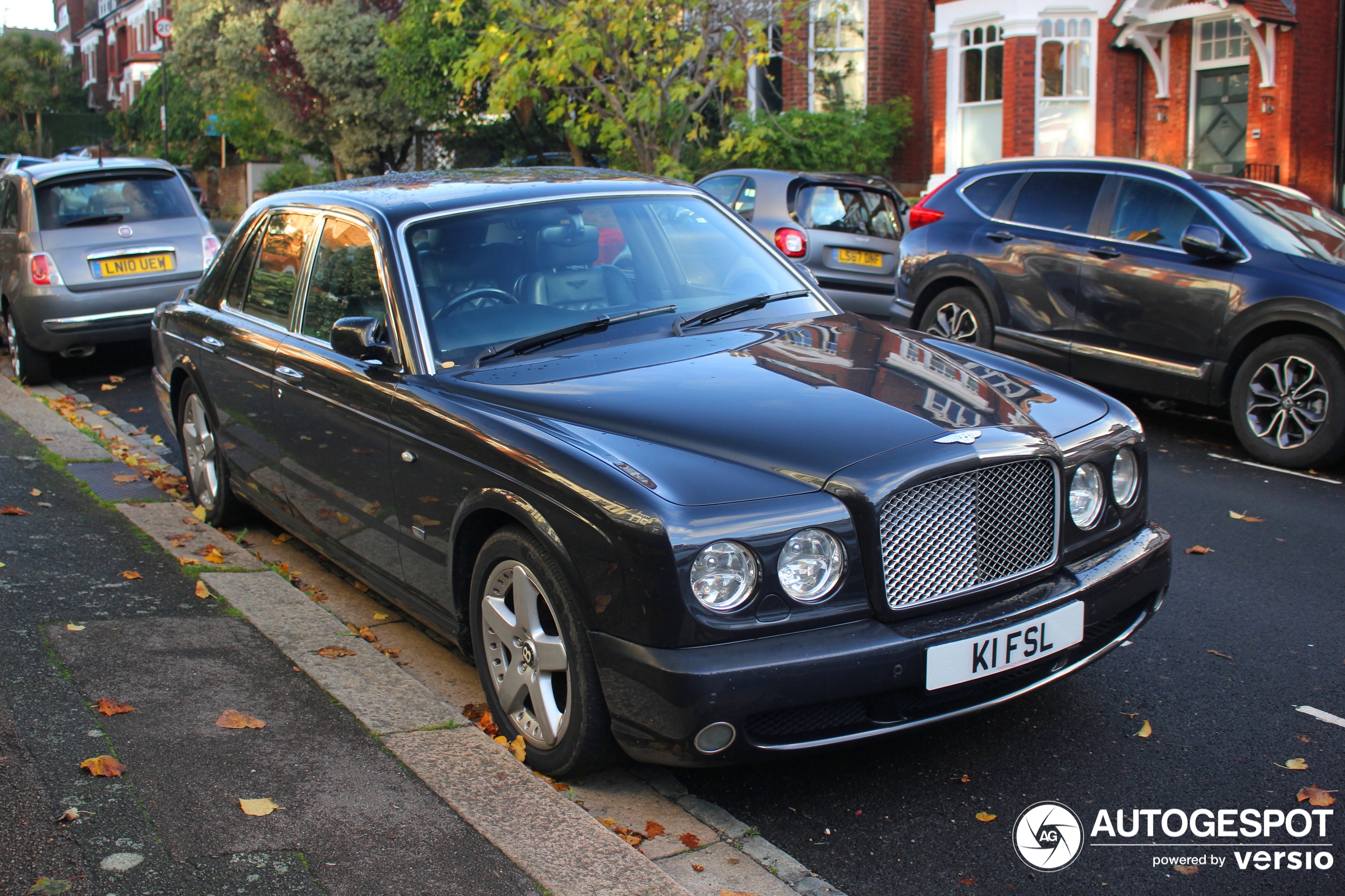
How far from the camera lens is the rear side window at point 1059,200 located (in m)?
8.97

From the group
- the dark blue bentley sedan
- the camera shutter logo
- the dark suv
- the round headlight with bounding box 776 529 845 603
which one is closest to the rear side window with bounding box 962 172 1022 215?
the dark suv

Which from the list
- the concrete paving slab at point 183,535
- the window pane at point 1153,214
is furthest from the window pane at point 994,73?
the concrete paving slab at point 183,535

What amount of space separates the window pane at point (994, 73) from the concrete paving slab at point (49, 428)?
55.3 feet

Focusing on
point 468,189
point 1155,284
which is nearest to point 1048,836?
point 468,189

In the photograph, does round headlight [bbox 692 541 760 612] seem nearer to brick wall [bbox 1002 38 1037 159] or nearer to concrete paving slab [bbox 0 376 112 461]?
concrete paving slab [bbox 0 376 112 461]

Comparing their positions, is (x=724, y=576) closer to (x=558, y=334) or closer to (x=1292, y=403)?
(x=558, y=334)

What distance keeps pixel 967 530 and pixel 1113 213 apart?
6031mm

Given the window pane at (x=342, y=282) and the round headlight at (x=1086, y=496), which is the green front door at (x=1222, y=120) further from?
the window pane at (x=342, y=282)

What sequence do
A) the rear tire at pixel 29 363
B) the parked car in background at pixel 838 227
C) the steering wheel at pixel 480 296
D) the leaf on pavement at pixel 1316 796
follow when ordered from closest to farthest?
the leaf on pavement at pixel 1316 796, the steering wheel at pixel 480 296, the rear tire at pixel 29 363, the parked car in background at pixel 838 227

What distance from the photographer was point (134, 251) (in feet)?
35.6

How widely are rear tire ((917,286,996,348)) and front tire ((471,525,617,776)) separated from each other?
6.21 meters

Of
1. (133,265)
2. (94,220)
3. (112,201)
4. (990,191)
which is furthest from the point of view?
(112,201)

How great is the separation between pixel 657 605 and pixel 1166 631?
2590 millimetres

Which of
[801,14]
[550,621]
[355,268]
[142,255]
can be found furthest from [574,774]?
[801,14]
